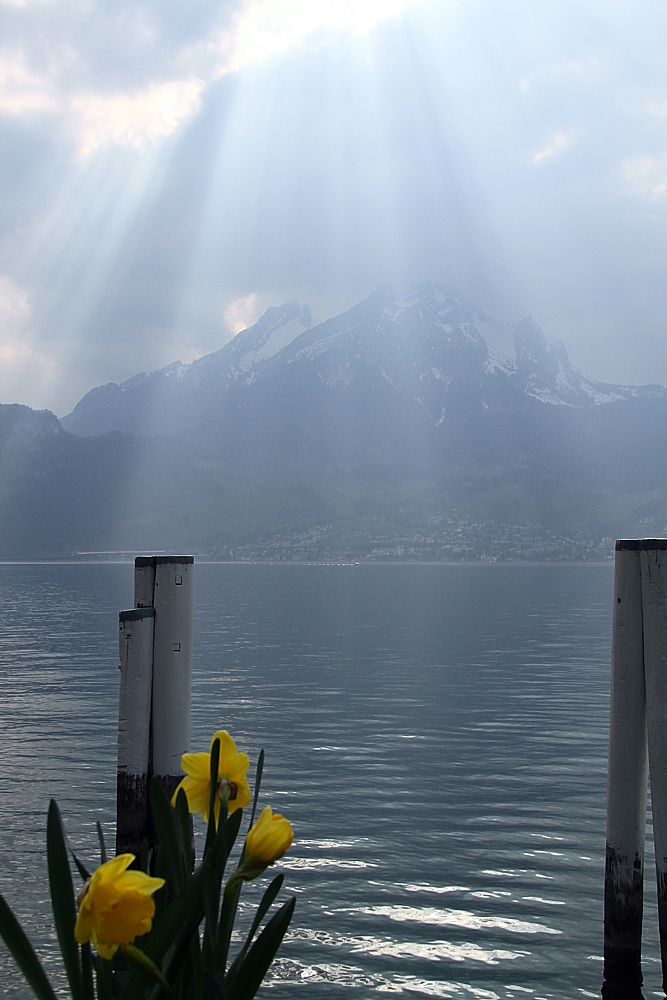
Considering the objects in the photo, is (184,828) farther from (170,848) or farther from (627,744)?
(627,744)

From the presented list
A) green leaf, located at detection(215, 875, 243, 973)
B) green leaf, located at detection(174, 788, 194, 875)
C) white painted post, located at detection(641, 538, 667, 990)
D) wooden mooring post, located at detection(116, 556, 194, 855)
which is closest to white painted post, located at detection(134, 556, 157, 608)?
wooden mooring post, located at detection(116, 556, 194, 855)

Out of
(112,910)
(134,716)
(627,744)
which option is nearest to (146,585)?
(134,716)

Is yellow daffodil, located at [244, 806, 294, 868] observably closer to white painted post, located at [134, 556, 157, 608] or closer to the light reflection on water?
white painted post, located at [134, 556, 157, 608]

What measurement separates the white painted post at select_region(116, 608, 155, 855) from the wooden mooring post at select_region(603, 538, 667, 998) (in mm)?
5492

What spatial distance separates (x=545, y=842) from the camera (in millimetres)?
17703

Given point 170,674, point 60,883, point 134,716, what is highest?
point 170,674

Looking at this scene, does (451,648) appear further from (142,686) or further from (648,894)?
(142,686)

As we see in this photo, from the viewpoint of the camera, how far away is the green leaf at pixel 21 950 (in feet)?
11.9

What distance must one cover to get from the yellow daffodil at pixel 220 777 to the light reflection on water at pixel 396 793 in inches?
323

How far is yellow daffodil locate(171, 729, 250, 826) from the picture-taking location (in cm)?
417

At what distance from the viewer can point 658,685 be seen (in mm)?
9164

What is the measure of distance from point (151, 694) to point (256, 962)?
22.3ft

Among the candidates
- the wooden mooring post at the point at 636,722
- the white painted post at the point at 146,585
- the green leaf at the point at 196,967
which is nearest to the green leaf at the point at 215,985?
the green leaf at the point at 196,967

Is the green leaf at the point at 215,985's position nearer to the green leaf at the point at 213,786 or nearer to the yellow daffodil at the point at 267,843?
the yellow daffodil at the point at 267,843
